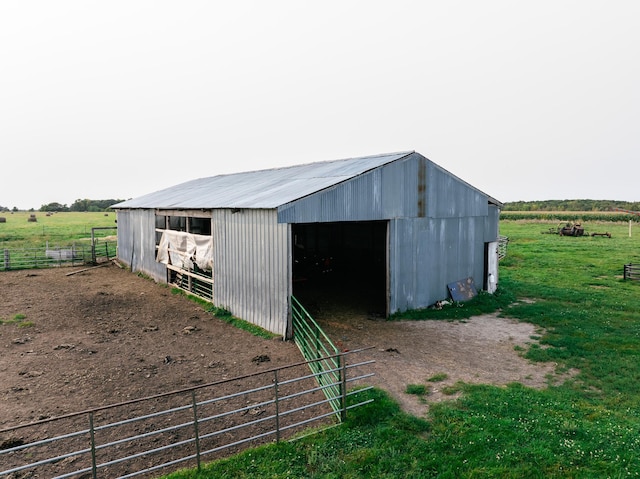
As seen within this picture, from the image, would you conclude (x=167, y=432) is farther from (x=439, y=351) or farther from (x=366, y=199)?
(x=366, y=199)

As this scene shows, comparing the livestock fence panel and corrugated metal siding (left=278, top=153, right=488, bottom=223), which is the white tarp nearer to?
corrugated metal siding (left=278, top=153, right=488, bottom=223)

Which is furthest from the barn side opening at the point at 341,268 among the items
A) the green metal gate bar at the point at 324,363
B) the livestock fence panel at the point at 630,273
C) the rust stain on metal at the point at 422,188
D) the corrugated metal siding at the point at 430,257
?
the livestock fence panel at the point at 630,273

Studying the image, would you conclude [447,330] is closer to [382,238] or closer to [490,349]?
[490,349]

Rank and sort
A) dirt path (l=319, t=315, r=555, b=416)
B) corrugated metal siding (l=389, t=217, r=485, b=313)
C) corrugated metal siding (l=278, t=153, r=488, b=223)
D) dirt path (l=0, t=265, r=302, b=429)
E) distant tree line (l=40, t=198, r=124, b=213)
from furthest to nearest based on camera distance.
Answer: distant tree line (l=40, t=198, r=124, b=213), corrugated metal siding (l=389, t=217, r=485, b=313), corrugated metal siding (l=278, t=153, r=488, b=223), dirt path (l=319, t=315, r=555, b=416), dirt path (l=0, t=265, r=302, b=429)

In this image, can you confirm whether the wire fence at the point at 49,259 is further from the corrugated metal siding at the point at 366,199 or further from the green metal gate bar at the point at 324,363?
the corrugated metal siding at the point at 366,199

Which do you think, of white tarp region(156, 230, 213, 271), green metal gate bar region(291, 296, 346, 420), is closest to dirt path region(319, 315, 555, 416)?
green metal gate bar region(291, 296, 346, 420)

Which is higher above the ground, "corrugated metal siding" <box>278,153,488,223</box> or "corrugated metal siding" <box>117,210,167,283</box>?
"corrugated metal siding" <box>278,153,488,223</box>

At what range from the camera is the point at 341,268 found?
26781 millimetres

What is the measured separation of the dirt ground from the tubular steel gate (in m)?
0.75

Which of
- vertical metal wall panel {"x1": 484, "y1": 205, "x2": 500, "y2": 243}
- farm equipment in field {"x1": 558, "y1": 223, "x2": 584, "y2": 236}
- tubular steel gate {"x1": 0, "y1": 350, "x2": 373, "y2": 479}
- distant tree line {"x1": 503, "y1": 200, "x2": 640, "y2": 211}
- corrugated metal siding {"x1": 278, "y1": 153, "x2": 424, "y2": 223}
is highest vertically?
distant tree line {"x1": 503, "y1": 200, "x2": 640, "y2": 211}

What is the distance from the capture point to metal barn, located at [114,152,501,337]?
13.7 m

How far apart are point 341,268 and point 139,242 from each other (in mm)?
11840

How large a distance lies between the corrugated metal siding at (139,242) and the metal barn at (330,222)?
163mm

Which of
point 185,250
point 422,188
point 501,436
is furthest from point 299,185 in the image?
point 501,436
